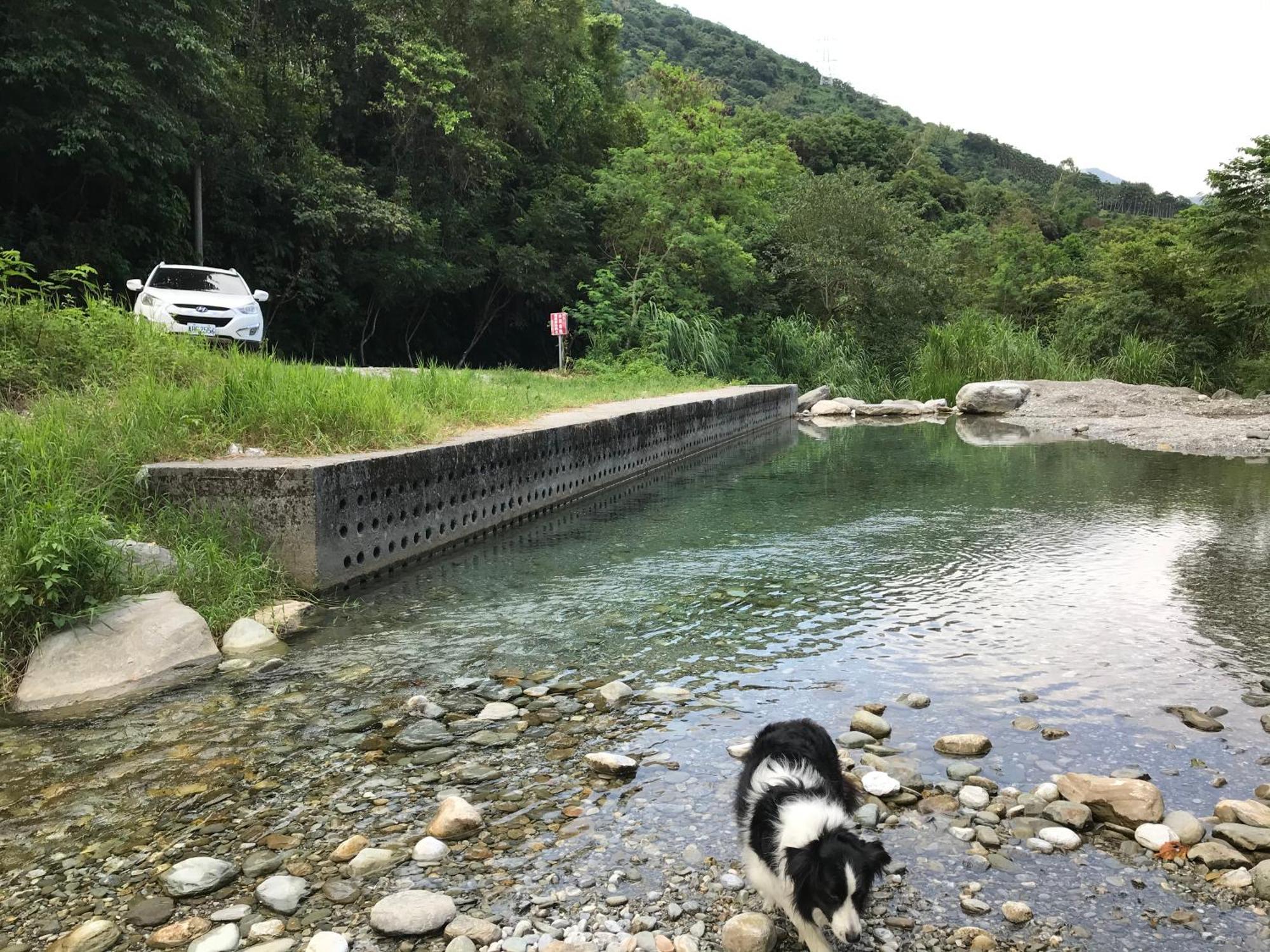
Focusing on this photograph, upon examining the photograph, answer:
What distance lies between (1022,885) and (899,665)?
188cm

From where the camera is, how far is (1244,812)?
2.85m

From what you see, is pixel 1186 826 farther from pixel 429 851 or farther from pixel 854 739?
pixel 429 851

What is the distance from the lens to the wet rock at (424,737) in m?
3.56

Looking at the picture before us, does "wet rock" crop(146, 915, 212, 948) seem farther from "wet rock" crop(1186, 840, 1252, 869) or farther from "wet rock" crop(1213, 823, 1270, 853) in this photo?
"wet rock" crop(1213, 823, 1270, 853)

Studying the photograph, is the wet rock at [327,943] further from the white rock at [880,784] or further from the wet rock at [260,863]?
the white rock at [880,784]

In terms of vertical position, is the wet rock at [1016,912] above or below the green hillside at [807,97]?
below

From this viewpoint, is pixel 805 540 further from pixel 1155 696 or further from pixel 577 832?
pixel 577 832

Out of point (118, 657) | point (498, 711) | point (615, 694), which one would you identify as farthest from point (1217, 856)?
point (118, 657)

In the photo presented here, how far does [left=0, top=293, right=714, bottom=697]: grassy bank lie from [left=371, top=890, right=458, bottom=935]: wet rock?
2.63 metres

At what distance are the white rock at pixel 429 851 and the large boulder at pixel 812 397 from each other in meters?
22.2

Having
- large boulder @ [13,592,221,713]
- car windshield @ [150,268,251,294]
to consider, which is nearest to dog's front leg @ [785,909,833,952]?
large boulder @ [13,592,221,713]

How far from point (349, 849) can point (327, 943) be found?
1.56 feet

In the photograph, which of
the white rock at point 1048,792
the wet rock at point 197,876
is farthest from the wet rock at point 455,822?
the white rock at point 1048,792

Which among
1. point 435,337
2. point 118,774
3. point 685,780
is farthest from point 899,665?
point 435,337
